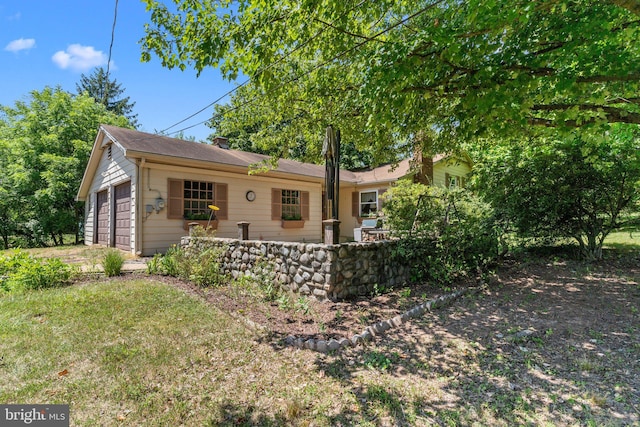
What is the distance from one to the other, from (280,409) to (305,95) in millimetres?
Answer: 5470

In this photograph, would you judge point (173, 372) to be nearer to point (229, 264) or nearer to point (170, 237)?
point (229, 264)

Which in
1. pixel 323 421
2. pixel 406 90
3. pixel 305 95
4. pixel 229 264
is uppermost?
pixel 305 95

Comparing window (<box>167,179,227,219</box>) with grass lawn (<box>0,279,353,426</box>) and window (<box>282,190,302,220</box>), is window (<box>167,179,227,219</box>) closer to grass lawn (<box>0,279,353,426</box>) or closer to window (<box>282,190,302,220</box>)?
window (<box>282,190,302,220</box>)

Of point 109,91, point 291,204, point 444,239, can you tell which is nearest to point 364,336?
point 444,239

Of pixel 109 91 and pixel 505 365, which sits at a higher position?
pixel 109 91

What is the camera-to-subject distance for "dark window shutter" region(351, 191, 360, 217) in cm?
1540

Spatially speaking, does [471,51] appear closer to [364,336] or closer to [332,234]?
[332,234]

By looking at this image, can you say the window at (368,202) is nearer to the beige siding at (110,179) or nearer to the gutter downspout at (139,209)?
the gutter downspout at (139,209)

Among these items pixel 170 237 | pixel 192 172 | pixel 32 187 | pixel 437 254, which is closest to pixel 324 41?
pixel 437 254

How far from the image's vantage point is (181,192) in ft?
30.9

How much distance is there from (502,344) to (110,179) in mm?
12175

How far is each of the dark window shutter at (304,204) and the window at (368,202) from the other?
10.9 feet

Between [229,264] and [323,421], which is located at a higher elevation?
[229,264]

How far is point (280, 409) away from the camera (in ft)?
7.28
